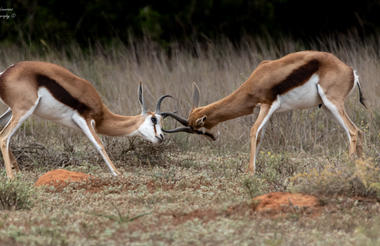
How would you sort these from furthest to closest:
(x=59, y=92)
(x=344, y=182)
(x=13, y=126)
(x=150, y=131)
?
(x=150, y=131) < (x=59, y=92) < (x=13, y=126) < (x=344, y=182)

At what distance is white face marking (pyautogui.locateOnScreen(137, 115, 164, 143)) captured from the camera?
8.55 metres

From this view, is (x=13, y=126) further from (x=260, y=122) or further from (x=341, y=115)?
(x=341, y=115)

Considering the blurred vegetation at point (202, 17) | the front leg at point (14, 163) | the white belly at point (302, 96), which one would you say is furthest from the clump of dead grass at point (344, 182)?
the blurred vegetation at point (202, 17)

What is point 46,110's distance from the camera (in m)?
7.89

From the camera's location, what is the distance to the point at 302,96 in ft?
25.6

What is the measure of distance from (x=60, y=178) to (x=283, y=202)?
2626mm

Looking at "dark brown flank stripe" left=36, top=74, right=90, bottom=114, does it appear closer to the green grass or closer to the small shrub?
the green grass

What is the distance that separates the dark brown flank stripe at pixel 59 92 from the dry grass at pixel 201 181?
30.5 inches

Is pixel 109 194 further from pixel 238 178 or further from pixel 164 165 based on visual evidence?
pixel 164 165

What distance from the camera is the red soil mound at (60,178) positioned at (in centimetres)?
675

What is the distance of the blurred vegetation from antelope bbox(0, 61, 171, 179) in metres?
9.21

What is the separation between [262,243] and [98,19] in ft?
47.6

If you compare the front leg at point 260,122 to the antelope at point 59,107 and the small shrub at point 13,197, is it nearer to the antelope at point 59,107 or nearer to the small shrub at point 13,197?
the antelope at point 59,107

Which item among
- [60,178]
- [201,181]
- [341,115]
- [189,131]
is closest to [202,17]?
[189,131]
